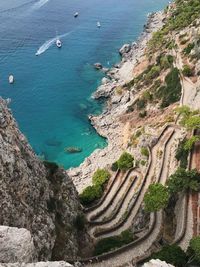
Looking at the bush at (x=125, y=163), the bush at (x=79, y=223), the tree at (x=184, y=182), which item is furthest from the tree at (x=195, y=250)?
the bush at (x=125, y=163)

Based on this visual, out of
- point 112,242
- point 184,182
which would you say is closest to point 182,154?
point 184,182

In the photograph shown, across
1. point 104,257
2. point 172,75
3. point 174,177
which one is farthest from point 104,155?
point 104,257

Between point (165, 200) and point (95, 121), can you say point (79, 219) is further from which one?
point (95, 121)

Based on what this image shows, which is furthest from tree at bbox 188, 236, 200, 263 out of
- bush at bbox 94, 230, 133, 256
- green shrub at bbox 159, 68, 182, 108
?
green shrub at bbox 159, 68, 182, 108

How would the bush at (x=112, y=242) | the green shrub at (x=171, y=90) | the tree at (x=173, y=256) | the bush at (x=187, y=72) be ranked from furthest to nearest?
the bush at (x=187, y=72) < the green shrub at (x=171, y=90) < the bush at (x=112, y=242) < the tree at (x=173, y=256)

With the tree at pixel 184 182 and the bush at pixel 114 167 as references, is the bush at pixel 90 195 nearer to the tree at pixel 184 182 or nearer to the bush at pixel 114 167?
the bush at pixel 114 167

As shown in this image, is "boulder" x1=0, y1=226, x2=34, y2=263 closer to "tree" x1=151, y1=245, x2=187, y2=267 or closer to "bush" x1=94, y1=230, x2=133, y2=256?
"tree" x1=151, y1=245, x2=187, y2=267

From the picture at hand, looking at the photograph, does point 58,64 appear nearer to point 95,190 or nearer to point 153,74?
point 153,74
